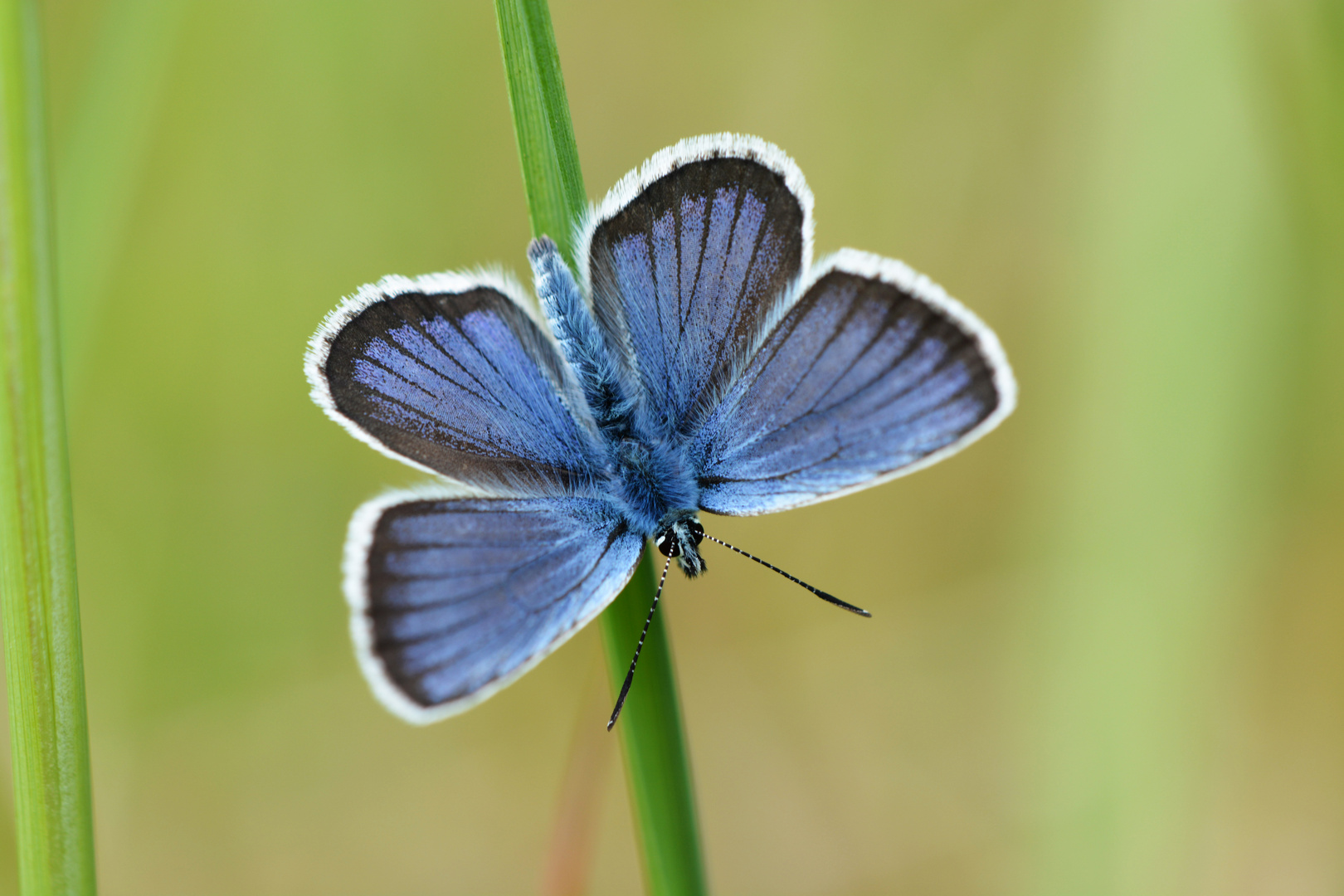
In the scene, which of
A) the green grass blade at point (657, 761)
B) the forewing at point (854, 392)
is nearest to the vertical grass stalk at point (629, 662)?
the green grass blade at point (657, 761)

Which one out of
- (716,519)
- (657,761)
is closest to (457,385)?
(657,761)

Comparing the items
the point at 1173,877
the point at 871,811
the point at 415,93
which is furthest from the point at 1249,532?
the point at 415,93

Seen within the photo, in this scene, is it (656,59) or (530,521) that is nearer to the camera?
(530,521)

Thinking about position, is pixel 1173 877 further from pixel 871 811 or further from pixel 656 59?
pixel 656 59

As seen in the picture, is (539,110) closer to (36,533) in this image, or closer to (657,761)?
(36,533)

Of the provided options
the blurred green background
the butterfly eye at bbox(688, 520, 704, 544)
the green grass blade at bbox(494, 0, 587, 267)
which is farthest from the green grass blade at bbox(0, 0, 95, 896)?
the blurred green background

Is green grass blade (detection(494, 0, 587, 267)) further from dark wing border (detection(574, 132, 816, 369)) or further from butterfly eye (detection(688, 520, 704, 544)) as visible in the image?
butterfly eye (detection(688, 520, 704, 544))

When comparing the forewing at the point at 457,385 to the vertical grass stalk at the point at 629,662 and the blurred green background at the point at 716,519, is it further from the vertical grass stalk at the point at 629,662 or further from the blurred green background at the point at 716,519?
the blurred green background at the point at 716,519
